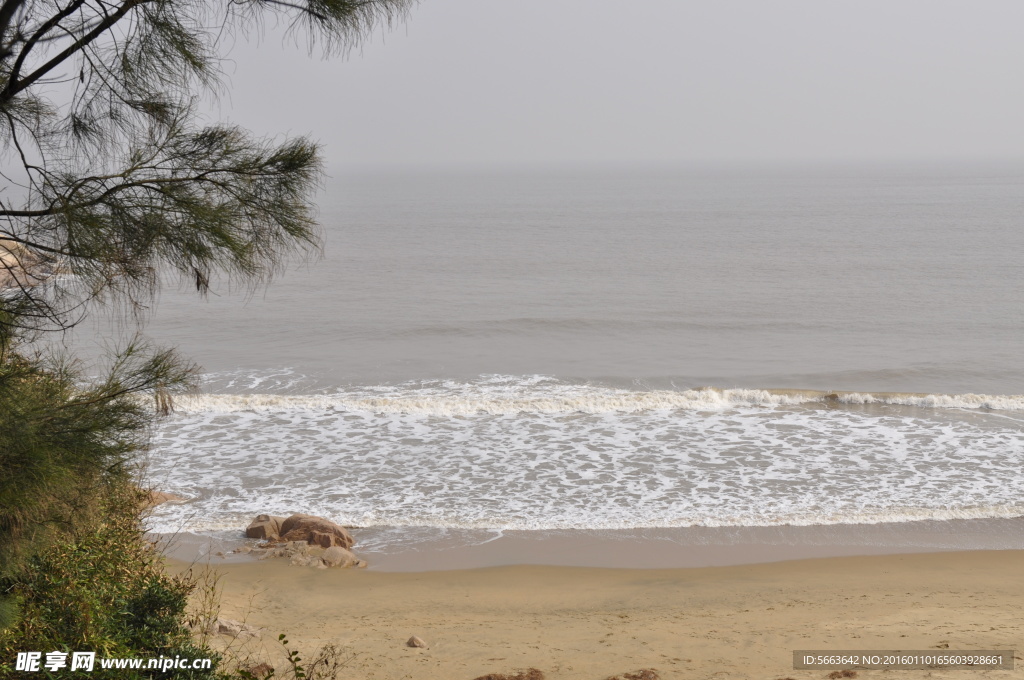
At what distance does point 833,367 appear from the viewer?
22.4 metres

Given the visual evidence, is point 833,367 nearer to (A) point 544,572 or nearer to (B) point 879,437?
(B) point 879,437

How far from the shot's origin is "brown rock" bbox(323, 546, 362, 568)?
10.5 metres

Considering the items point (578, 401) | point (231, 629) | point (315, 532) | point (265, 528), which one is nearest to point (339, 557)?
point (315, 532)

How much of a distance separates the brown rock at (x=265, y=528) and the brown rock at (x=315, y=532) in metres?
0.09

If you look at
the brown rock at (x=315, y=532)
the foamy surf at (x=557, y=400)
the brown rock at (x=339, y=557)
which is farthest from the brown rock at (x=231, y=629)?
the foamy surf at (x=557, y=400)

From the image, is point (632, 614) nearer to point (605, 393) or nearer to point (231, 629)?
point (231, 629)

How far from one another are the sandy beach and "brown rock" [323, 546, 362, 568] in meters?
0.27

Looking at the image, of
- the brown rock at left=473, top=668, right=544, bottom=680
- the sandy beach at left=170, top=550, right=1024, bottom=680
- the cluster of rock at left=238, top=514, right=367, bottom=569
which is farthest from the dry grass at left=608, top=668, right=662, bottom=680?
the cluster of rock at left=238, top=514, right=367, bottom=569

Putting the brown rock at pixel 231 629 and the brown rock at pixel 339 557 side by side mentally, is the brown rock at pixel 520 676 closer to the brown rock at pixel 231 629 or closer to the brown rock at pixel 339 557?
the brown rock at pixel 231 629

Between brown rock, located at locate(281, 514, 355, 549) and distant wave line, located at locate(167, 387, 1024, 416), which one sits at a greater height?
distant wave line, located at locate(167, 387, 1024, 416)

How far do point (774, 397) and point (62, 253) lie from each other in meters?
17.4

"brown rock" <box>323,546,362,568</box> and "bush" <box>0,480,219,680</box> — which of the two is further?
"brown rock" <box>323,546,362,568</box>

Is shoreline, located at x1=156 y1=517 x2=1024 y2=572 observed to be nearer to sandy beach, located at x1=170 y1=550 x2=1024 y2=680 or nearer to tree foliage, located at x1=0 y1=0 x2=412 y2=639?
sandy beach, located at x1=170 y1=550 x2=1024 y2=680

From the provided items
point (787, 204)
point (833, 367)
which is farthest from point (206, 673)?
point (787, 204)
